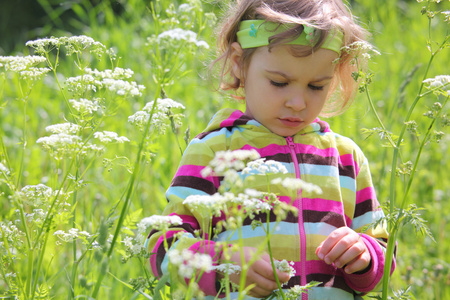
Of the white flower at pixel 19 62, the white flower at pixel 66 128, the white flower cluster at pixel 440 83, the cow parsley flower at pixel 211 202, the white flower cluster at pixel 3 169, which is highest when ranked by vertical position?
the white flower at pixel 19 62

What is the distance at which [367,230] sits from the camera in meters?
2.22

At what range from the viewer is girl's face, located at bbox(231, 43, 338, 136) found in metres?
2.21

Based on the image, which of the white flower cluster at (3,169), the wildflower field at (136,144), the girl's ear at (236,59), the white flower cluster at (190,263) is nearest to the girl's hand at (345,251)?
the wildflower field at (136,144)

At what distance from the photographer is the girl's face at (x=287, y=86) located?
2.21 meters

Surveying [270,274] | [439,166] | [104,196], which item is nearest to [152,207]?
[104,196]

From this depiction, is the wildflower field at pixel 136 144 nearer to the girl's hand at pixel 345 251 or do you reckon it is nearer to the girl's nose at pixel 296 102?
the girl's hand at pixel 345 251

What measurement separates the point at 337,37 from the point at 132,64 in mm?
2941

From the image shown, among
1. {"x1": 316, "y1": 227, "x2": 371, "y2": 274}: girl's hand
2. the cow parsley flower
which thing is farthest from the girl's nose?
the cow parsley flower

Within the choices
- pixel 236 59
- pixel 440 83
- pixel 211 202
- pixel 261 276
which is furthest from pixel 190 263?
pixel 236 59

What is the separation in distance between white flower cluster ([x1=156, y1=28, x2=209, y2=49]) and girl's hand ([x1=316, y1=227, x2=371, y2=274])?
89 cm

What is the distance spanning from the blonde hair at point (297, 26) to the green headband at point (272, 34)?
0.05 feet

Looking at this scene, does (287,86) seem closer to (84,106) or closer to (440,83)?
(440,83)

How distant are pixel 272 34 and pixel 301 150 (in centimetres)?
44

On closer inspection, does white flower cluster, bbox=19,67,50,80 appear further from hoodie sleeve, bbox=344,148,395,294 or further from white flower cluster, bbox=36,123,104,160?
hoodie sleeve, bbox=344,148,395,294
